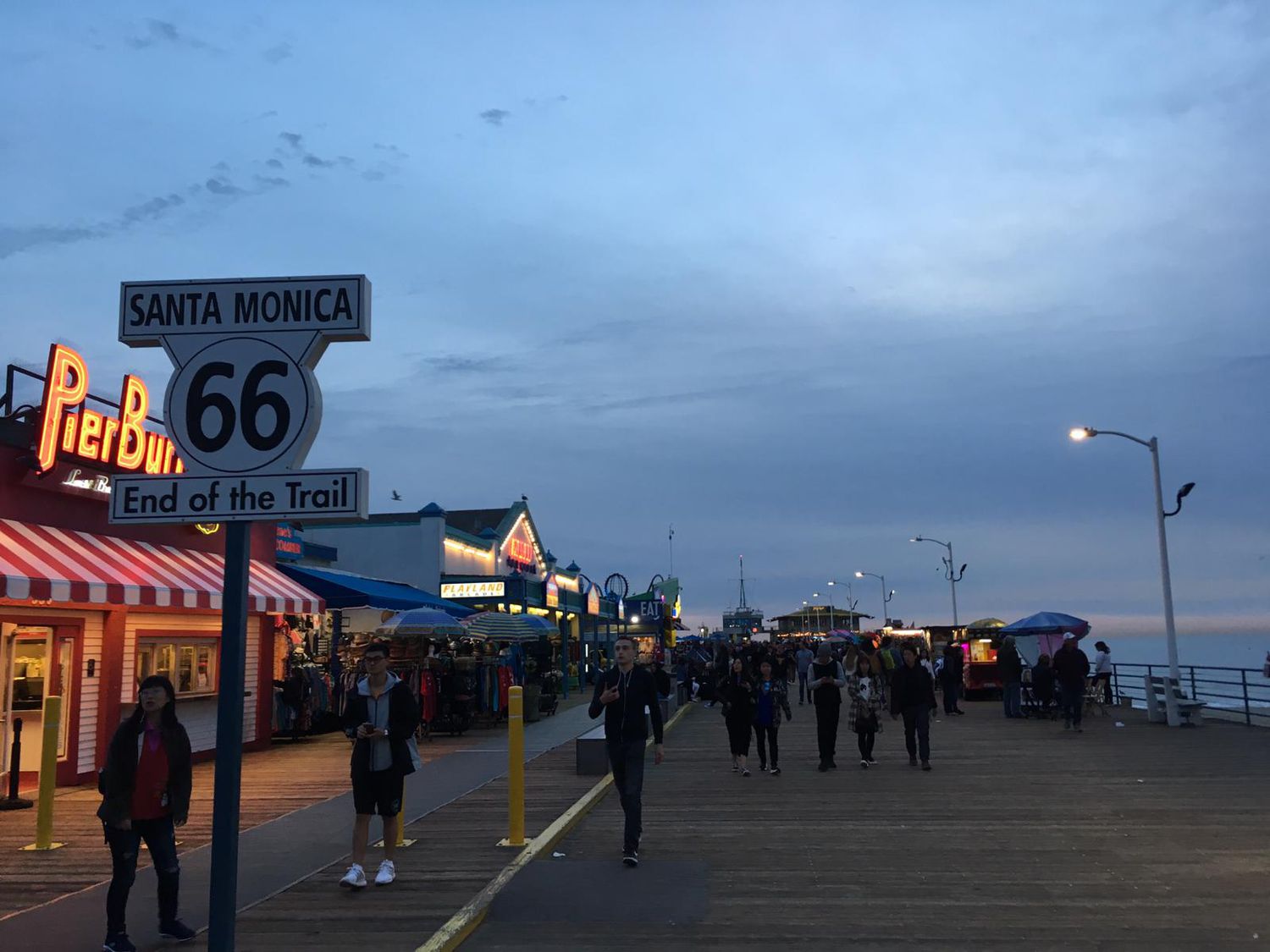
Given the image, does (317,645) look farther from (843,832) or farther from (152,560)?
(843,832)

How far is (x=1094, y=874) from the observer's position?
27.6ft

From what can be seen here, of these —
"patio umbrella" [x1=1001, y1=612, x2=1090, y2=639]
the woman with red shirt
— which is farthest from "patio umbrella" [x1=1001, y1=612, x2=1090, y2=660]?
the woman with red shirt

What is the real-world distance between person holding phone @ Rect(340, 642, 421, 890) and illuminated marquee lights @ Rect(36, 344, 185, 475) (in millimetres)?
6282

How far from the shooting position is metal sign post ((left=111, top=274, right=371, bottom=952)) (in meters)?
4.60

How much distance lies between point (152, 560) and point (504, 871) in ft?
31.0

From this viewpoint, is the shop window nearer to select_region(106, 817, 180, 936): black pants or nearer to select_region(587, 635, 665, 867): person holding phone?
select_region(587, 635, 665, 867): person holding phone

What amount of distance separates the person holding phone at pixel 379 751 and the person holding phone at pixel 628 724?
163cm

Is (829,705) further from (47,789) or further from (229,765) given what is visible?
(229,765)

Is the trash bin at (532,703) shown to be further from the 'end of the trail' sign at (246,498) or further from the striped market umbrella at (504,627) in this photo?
the 'end of the trail' sign at (246,498)

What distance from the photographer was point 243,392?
4801mm

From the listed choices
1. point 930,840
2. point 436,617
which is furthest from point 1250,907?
point 436,617

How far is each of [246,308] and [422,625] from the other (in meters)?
16.6

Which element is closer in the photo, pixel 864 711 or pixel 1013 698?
pixel 864 711

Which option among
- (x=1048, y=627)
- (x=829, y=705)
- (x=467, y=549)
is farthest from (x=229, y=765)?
(x=467, y=549)
